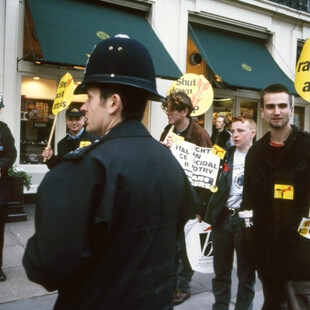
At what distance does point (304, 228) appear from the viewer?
255 centimetres

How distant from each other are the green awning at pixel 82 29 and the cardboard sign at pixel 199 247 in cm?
457

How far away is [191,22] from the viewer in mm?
10070

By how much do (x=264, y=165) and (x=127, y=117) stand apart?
1.66m

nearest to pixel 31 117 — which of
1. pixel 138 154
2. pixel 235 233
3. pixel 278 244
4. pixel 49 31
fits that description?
pixel 49 31

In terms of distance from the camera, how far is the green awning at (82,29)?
7.16 metres

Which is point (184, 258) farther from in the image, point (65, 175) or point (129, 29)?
point (129, 29)

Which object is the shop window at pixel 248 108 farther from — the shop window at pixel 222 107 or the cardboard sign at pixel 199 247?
the cardboard sign at pixel 199 247

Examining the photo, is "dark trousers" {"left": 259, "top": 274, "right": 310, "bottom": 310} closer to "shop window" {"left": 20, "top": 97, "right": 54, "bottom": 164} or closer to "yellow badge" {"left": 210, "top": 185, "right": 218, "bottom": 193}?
→ "yellow badge" {"left": 210, "top": 185, "right": 218, "bottom": 193}

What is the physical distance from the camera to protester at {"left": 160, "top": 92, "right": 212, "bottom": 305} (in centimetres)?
392

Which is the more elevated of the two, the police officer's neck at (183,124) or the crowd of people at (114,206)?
the police officer's neck at (183,124)

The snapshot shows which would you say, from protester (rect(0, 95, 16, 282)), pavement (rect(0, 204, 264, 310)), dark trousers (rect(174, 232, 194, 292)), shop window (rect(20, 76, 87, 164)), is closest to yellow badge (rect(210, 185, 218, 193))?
dark trousers (rect(174, 232, 194, 292))

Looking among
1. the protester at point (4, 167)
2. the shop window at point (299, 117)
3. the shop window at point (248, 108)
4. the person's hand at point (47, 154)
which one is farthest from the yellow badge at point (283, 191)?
the shop window at point (299, 117)

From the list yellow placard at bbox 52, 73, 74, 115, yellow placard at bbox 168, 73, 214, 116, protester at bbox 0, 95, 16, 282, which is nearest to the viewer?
protester at bbox 0, 95, 16, 282

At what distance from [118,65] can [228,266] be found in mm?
2551
